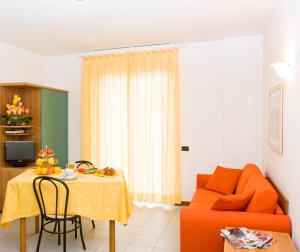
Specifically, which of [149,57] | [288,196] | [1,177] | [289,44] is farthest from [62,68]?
[288,196]

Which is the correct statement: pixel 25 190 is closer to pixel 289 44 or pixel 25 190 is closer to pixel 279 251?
pixel 279 251

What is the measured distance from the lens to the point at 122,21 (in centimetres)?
368

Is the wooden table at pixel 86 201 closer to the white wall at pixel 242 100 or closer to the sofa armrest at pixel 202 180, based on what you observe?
the sofa armrest at pixel 202 180

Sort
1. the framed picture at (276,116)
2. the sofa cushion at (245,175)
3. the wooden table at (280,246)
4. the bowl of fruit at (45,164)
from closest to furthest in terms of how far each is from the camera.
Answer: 1. the wooden table at (280,246)
2. the framed picture at (276,116)
3. the bowl of fruit at (45,164)
4. the sofa cushion at (245,175)

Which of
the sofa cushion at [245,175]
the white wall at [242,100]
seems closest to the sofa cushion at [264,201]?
the sofa cushion at [245,175]

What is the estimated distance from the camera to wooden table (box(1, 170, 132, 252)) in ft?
9.60

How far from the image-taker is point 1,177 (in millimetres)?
4352

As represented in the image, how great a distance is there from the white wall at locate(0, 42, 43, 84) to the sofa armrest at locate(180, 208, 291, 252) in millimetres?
3851

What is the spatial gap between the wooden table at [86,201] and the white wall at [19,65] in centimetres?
241

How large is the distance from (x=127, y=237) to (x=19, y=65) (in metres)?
3.52

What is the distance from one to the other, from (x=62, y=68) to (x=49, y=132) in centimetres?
138

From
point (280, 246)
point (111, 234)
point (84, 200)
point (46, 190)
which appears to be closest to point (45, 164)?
point (46, 190)

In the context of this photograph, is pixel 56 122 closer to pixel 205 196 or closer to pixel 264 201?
pixel 205 196

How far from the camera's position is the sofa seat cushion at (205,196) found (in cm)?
353
